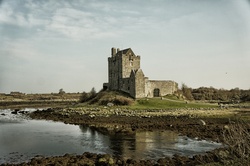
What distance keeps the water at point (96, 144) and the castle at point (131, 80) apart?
887 inches

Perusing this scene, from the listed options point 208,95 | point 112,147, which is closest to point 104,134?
point 112,147

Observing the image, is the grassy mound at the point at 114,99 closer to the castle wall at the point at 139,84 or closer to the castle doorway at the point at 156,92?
the castle wall at the point at 139,84

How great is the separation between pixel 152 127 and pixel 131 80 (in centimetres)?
2114

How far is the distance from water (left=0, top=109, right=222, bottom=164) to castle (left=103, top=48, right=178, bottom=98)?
22.5 m

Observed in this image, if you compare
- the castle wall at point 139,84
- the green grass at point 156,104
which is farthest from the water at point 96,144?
the castle wall at point 139,84

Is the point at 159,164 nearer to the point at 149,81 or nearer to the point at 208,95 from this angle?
the point at 149,81

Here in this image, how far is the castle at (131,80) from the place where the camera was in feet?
153

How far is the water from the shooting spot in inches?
666

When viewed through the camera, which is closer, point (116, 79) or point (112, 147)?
point (112, 147)

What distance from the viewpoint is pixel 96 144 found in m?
19.7

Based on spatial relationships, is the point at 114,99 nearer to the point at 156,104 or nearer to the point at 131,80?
the point at 131,80

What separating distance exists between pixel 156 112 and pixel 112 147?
61.2 feet

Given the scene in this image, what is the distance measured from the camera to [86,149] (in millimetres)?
18203

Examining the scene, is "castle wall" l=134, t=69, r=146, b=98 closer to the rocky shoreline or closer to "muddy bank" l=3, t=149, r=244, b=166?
the rocky shoreline
